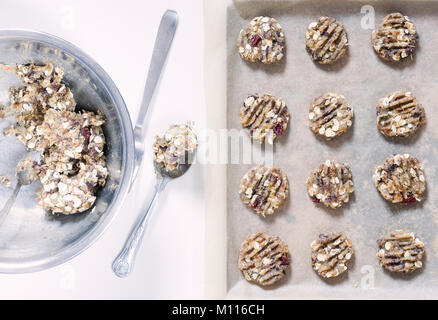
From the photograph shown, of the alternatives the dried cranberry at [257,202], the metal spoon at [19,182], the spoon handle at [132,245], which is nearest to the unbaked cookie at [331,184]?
the dried cranberry at [257,202]

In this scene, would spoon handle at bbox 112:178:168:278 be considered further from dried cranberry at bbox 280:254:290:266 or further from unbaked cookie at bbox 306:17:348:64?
unbaked cookie at bbox 306:17:348:64

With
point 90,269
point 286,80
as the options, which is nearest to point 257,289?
point 90,269

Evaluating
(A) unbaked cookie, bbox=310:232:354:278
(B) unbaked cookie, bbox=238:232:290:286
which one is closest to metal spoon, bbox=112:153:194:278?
(B) unbaked cookie, bbox=238:232:290:286

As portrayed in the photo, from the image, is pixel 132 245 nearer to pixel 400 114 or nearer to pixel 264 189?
pixel 264 189

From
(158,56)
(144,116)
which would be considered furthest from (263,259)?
(158,56)

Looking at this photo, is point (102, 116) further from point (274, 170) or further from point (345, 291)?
point (345, 291)

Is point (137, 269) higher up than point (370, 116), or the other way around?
point (370, 116)

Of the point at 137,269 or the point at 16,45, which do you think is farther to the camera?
the point at 137,269

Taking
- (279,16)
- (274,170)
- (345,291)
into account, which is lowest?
(345,291)
